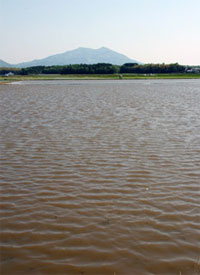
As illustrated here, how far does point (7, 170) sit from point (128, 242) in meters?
4.78

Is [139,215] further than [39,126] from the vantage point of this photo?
No

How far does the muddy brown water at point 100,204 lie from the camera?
4487 mm

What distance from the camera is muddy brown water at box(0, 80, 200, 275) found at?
4487 mm

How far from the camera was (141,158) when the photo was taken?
934 cm

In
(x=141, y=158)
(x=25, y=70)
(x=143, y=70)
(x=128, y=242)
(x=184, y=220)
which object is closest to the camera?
(x=128, y=242)

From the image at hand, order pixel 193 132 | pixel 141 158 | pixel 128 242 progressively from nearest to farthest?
pixel 128 242 < pixel 141 158 < pixel 193 132

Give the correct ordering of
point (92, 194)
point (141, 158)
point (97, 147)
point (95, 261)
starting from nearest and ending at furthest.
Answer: point (95, 261) < point (92, 194) < point (141, 158) < point (97, 147)

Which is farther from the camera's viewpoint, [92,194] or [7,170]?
[7,170]

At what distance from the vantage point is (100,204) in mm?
6199

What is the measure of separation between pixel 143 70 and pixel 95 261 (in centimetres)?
15012

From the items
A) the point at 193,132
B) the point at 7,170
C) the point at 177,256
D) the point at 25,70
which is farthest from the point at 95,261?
the point at 25,70

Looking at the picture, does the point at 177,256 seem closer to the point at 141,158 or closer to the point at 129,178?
the point at 129,178

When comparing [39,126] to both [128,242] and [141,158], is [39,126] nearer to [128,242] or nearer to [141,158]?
[141,158]

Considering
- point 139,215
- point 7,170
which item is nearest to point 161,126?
point 7,170
